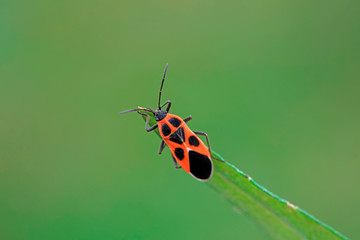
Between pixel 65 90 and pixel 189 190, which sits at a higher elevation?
pixel 65 90

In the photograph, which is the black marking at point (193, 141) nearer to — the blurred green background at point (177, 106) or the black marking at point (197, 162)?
the black marking at point (197, 162)

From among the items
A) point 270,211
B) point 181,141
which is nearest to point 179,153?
point 181,141

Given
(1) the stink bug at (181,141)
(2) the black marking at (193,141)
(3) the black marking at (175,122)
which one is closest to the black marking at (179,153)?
(1) the stink bug at (181,141)

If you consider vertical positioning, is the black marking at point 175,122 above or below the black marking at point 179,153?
above

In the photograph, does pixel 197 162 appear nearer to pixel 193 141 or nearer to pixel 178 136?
pixel 193 141

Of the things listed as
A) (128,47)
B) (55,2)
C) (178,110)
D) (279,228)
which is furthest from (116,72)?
(279,228)

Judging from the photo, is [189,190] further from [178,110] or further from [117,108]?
[117,108]

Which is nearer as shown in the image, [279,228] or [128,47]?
[279,228]
